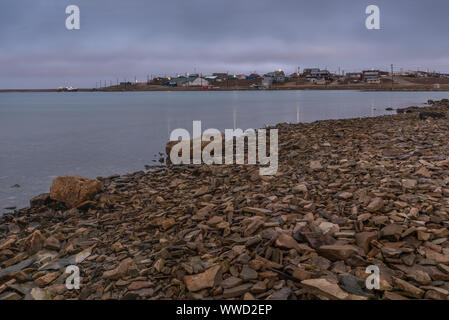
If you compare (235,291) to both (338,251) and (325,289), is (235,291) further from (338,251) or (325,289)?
(338,251)

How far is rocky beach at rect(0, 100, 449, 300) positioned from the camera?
4273 millimetres

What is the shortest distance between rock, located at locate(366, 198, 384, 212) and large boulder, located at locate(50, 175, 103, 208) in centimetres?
776

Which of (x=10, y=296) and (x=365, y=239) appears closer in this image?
(x=365, y=239)

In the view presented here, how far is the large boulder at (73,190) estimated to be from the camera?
9.74m

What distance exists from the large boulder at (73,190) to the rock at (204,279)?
6.44m

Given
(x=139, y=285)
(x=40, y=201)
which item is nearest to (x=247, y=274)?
(x=139, y=285)

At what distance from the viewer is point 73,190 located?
32.4 feet

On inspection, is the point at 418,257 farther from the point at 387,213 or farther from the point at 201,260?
the point at 201,260

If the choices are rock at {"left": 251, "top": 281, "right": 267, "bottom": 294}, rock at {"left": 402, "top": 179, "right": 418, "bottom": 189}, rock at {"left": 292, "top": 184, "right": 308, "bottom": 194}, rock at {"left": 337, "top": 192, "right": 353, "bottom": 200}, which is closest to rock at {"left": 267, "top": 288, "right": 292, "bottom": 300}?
rock at {"left": 251, "top": 281, "right": 267, "bottom": 294}

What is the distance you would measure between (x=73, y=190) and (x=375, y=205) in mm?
8305

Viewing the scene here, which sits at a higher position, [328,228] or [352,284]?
[328,228]

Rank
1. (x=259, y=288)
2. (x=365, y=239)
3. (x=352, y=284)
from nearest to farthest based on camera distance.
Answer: (x=352, y=284), (x=259, y=288), (x=365, y=239)

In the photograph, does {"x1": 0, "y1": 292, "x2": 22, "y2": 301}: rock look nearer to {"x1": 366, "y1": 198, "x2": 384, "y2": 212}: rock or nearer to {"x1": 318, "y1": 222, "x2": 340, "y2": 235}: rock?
{"x1": 318, "y1": 222, "x2": 340, "y2": 235}: rock
